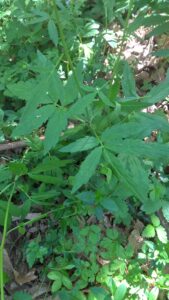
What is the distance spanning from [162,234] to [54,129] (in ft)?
2.71

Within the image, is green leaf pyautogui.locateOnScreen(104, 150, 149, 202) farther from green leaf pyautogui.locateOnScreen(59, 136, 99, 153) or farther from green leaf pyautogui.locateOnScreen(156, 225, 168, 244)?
green leaf pyautogui.locateOnScreen(156, 225, 168, 244)

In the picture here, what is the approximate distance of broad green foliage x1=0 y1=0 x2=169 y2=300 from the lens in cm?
171

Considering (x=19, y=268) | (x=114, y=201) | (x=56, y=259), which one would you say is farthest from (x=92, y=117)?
(x=19, y=268)

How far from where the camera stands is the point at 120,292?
195 cm

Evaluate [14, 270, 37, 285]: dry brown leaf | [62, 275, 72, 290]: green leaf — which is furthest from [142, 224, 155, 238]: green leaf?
[14, 270, 37, 285]: dry brown leaf

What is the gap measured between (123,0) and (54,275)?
61.1 inches

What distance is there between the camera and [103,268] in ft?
7.00

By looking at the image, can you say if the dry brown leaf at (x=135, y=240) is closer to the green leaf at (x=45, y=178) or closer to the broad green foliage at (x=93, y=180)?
the broad green foliage at (x=93, y=180)

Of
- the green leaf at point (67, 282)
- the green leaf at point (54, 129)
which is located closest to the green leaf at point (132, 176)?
the green leaf at point (54, 129)

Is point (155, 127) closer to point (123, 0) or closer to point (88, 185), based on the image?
point (88, 185)

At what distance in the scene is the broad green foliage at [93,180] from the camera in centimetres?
171

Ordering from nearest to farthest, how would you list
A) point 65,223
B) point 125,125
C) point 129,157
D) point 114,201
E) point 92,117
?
point 125,125
point 129,157
point 92,117
point 114,201
point 65,223

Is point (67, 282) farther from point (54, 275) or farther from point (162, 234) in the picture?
point (162, 234)

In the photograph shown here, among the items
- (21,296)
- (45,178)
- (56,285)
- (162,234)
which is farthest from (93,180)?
(21,296)
